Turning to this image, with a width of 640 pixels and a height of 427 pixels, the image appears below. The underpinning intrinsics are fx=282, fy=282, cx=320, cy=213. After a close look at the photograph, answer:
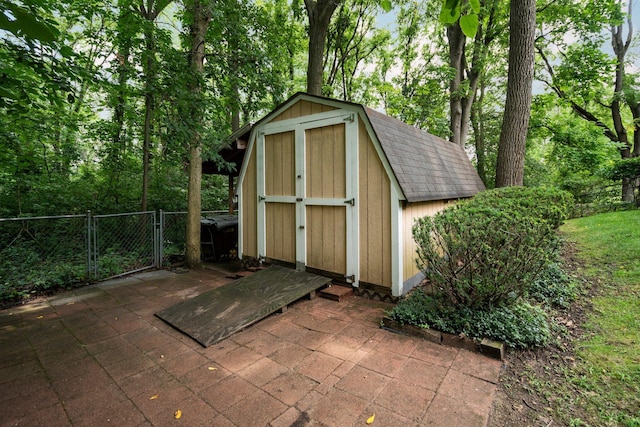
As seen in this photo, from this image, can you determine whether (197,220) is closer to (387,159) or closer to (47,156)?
(387,159)

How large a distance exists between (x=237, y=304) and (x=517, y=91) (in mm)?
6607

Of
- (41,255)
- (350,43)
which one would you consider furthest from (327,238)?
(350,43)

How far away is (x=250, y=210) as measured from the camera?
5.36 m

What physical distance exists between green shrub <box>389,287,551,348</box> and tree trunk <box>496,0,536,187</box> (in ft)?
13.7

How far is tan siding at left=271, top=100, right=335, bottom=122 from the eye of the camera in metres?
4.23

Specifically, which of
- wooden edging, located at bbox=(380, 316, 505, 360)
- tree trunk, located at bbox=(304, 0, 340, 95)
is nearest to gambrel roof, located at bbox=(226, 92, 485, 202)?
wooden edging, located at bbox=(380, 316, 505, 360)

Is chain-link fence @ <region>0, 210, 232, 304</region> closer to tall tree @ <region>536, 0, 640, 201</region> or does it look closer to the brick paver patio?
the brick paver patio

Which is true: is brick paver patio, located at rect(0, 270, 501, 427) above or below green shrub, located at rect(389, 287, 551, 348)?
below

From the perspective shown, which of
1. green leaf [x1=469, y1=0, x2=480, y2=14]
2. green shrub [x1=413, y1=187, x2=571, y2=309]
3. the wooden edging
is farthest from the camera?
green shrub [x1=413, y1=187, x2=571, y2=309]

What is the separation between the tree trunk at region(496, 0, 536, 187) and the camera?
5559 mm

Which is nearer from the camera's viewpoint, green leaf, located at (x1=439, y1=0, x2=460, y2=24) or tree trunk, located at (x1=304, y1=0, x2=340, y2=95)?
green leaf, located at (x1=439, y1=0, x2=460, y2=24)

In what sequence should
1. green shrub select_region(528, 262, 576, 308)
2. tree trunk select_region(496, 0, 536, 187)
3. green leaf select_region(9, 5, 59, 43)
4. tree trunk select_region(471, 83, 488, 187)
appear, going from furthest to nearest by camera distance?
1. tree trunk select_region(471, 83, 488, 187)
2. tree trunk select_region(496, 0, 536, 187)
3. green shrub select_region(528, 262, 576, 308)
4. green leaf select_region(9, 5, 59, 43)

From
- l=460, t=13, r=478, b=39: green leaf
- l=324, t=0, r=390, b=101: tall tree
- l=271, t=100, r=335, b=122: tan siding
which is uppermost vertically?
l=324, t=0, r=390, b=101: tall tree

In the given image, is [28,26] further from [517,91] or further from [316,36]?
[316,36]
